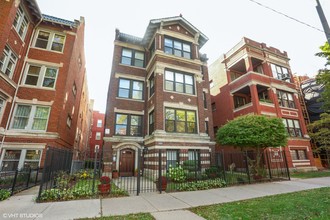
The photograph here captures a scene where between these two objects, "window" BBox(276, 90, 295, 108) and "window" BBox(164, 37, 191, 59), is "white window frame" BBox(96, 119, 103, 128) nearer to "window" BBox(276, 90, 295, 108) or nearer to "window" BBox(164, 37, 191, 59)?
"window" BBox(164, 37, 191, 59)

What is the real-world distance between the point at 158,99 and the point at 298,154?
18.1 metres

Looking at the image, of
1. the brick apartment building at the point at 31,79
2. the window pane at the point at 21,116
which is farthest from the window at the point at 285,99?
the window pane at the point at 21,116

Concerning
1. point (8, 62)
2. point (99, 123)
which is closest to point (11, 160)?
point (8, 62)

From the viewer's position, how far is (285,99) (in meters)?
21.6

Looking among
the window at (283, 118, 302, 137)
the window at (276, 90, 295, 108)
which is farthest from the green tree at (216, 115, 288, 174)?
the window at (276, 90, 295, 108)

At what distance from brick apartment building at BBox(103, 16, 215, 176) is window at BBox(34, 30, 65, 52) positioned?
5.10 m

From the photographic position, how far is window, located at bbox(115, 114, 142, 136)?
1629cm

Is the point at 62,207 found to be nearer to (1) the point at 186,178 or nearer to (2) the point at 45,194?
(2) the point at 45,194

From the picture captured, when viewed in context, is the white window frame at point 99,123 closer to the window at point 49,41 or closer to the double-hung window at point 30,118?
the window at point 49,41

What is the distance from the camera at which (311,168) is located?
19.4 metres

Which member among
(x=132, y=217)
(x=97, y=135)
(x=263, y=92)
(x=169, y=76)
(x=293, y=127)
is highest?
(x=263, y=92)

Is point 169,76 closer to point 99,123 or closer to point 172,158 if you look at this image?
point 172,158

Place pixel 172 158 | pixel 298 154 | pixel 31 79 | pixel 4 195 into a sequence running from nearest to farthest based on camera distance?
pixel 4 195 → pixel 31 79 → pixel 172 158 → pixel 298 154

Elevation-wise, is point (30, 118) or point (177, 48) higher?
point (177, 48)
